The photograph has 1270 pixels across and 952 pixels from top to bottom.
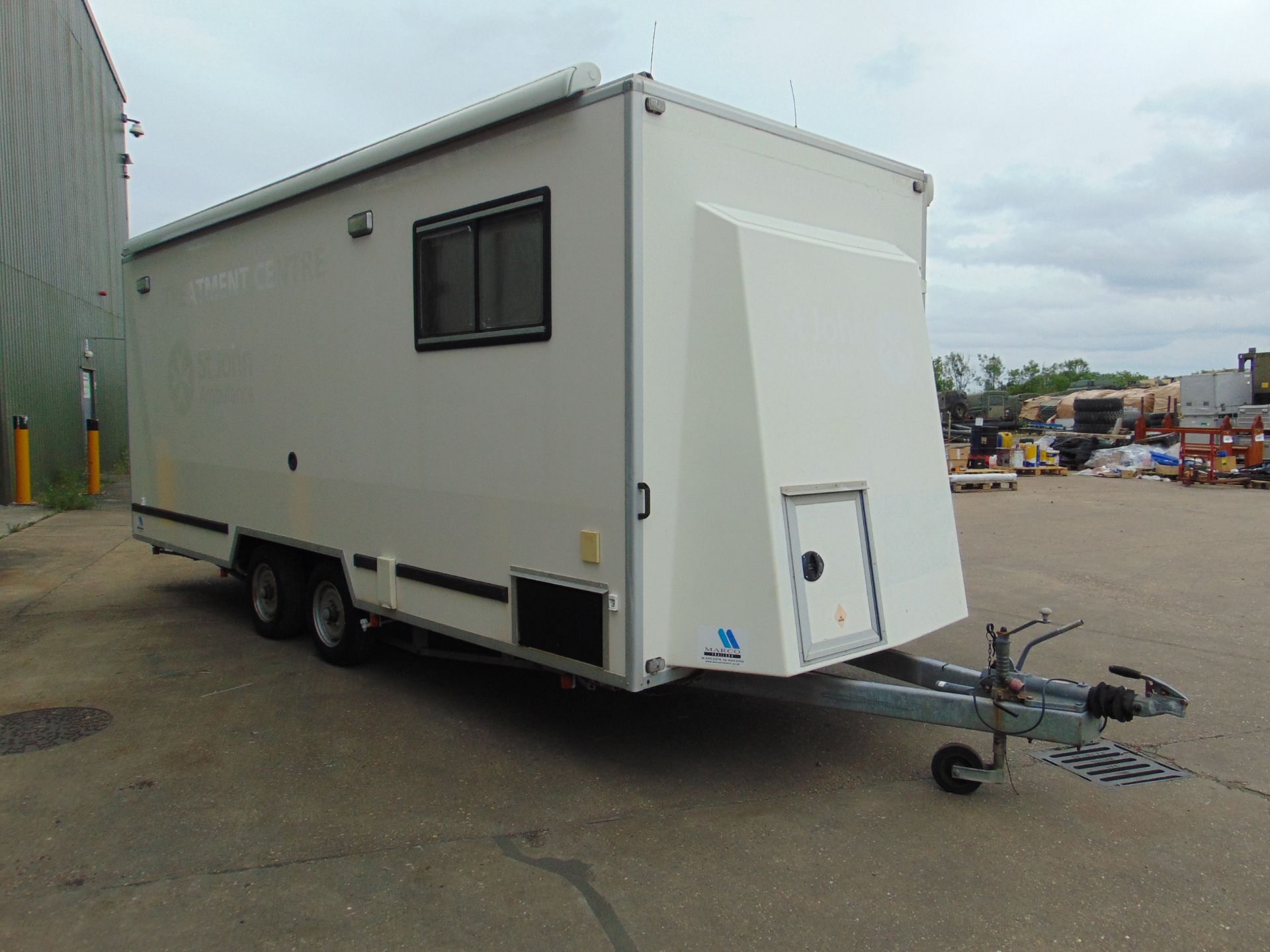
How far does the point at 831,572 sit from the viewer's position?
439 centimetres

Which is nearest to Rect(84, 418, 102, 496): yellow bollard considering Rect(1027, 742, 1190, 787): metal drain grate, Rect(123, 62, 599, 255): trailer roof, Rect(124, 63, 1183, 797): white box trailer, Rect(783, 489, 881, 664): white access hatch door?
Rect(123, 62, 599, 255): trailer roof

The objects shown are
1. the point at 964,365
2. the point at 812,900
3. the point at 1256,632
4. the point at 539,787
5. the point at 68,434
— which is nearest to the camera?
the point at 812,900

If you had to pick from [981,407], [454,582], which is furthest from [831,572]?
[981,407]

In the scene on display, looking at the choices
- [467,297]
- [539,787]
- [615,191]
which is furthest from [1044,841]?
[467,297]

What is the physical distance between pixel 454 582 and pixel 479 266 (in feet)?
5.68

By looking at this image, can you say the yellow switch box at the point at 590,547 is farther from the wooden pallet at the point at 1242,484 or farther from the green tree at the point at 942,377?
the green tree at the point at 942,377

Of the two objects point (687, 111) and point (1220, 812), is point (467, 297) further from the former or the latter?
point (1220, 812)

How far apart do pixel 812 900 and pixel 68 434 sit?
19622 millimetres

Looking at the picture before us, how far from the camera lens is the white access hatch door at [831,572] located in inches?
167

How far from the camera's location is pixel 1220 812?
427 centimetres

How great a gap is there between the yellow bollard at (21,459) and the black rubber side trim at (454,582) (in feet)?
42.9

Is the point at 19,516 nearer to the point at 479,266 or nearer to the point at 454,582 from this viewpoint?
the point at 454,582

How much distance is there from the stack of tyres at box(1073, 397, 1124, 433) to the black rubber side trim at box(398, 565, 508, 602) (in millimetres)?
27387

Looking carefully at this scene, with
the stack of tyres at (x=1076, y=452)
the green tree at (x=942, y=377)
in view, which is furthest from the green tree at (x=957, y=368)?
the stack of tyres at (x=1076, y=452)
